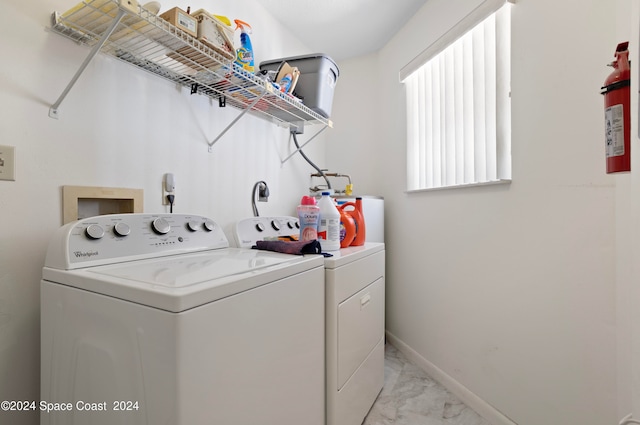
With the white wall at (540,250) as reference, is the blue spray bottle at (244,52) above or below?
above

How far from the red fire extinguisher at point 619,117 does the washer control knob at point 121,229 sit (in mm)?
1525

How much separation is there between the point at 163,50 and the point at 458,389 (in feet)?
7.60

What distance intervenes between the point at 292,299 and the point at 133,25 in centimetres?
105

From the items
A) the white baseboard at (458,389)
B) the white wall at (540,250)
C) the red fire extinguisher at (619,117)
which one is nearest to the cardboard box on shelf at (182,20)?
the red fire extinguisher at (619,117)

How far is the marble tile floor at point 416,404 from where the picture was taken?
1.59m

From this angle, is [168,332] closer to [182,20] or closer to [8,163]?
[8,163]

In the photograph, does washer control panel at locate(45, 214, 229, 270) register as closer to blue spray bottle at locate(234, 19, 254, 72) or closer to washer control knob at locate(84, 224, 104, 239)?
washer control knob at locate(84, 224, 104, 239)

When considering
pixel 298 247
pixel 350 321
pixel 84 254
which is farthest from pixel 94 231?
pixel 350 321

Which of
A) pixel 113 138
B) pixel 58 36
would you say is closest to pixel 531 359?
pixel 113 138

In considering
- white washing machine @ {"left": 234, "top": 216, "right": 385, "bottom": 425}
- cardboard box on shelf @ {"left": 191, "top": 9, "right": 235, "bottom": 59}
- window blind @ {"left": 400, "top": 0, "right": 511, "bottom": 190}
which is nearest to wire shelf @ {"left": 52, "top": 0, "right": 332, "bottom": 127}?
cardboard box on shelf @ {"left": 191, "top": 9, "right": 235, "bottom": 59}

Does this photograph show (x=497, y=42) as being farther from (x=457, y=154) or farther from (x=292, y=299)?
(x=292, y=299)

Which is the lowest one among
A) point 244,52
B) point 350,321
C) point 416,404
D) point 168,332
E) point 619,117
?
point 416,404

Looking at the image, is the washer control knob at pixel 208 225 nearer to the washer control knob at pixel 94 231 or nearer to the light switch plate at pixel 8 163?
the washer control knob at pixel 94 231

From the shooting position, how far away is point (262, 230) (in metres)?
1.71
